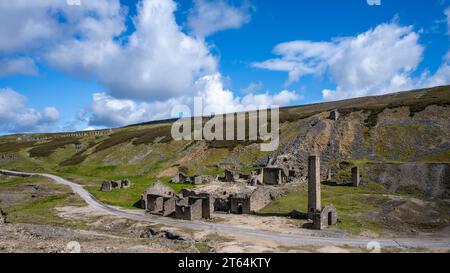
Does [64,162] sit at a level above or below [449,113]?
below

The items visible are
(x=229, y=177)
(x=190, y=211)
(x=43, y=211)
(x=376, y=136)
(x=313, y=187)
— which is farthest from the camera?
(x=376, y=136)

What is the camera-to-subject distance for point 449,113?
82875 mm

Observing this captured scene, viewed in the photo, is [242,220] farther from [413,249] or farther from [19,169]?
[19,169]

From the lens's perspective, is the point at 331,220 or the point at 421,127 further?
the point at 421,127

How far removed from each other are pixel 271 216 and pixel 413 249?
17.7m

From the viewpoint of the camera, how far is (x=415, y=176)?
2265 inches

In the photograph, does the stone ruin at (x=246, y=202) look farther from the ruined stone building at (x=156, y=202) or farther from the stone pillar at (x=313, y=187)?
the stone pillar at (x=313, y=187)

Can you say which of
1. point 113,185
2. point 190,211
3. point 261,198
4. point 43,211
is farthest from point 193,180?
point 43,211

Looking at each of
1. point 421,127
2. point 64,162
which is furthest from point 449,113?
point 64,162

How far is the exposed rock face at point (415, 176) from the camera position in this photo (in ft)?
175

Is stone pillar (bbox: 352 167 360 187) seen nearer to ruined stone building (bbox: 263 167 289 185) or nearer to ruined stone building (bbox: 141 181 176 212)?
ruined stone building (bbox: 263 167 289 185)

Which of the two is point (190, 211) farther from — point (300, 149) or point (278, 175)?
point (300, 149)

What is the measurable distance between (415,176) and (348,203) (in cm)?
1602

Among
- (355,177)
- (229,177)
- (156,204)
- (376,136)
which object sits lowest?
(156,204)
